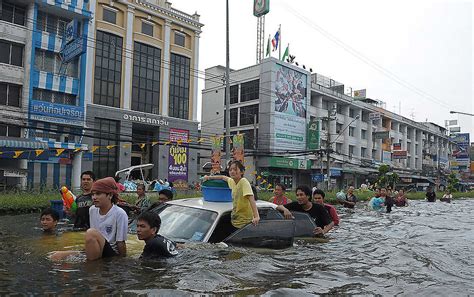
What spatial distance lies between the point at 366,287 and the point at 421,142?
7746cm

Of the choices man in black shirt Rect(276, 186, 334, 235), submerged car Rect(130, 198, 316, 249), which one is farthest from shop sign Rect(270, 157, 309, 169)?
submerged car Rect(130, 198, 316, 249)

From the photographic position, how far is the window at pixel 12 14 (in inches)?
1079

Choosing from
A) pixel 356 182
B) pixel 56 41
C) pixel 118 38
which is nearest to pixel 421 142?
pixel 356 182

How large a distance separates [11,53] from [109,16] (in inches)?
349

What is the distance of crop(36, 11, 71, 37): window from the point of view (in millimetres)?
29150

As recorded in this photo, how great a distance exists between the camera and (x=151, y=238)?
15.6 feet

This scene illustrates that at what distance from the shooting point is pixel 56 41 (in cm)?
2916

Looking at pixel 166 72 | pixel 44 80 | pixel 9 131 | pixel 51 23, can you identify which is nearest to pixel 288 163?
pixel 166 72

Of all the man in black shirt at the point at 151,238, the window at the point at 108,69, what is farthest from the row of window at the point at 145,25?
the man in black shirt at the point at 151,238

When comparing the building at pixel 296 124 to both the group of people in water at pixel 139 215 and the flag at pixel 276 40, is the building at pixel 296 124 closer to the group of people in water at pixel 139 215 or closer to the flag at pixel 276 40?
the flag at pixel 276 40

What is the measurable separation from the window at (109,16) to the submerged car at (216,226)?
99.2ft

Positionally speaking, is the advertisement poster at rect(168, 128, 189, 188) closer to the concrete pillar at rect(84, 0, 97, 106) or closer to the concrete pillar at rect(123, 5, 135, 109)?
the concrete pillar at rect(123, 5, 135, 109)

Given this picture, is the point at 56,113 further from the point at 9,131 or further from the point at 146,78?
the point at 146,78

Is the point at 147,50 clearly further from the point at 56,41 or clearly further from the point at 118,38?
the point at 56,41
